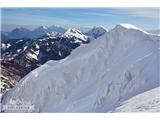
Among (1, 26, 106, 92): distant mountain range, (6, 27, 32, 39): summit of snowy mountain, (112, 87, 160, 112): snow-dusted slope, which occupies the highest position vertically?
(6, 27, 32, 39): summit of snowy mountain

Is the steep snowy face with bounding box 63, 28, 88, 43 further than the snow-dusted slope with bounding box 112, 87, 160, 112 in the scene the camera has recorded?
Yes

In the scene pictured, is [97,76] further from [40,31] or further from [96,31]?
[40,31]

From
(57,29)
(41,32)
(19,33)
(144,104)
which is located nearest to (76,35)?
(57,29)

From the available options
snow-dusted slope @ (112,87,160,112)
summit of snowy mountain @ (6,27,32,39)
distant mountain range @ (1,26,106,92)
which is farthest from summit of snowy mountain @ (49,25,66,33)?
snow-dusted slope @ (112,87,160,112)

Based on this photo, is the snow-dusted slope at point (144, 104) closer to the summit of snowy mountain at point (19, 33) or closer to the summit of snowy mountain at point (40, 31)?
the summit of snowy mountain at point (40, 31)

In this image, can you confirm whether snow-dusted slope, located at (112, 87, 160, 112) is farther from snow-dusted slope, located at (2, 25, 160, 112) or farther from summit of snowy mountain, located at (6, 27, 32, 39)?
summit of snowy mountain, located at (6, 27, 32, 39)
